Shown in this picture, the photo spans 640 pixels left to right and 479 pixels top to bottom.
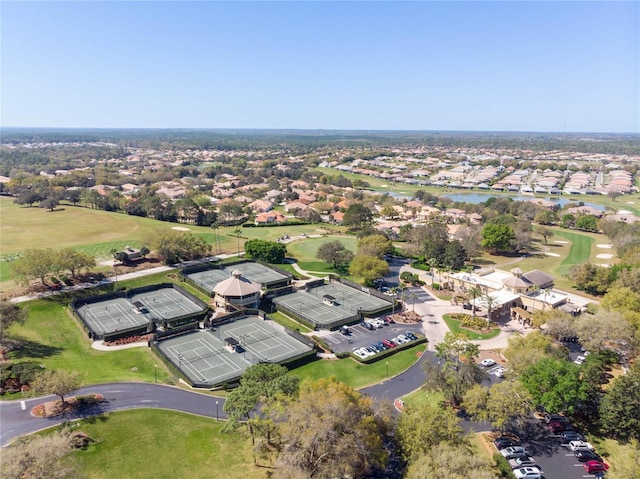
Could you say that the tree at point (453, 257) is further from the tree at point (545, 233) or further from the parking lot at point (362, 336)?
the tree at point (545, 233)

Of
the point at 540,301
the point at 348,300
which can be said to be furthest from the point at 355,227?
the point at 540,301

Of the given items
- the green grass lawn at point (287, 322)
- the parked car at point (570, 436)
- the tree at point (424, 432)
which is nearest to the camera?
the tree at point (424, 432)

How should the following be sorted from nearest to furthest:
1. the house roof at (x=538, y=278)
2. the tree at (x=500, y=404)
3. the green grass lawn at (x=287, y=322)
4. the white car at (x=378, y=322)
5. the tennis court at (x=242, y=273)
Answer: the tree at (x=500, y=404) → the green grass lawn at (x=287, y=322) → the white car at (x=378, y=322) → the house roof at (x=538, y=278) → the tennis court at (x=242, y=273)

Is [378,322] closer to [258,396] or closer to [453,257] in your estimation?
[453,257]

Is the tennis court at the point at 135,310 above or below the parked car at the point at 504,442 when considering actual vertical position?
below

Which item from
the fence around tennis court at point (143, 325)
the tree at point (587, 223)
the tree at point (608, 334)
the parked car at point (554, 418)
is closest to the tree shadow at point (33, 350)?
the fence around tennis court at point (143, 325)

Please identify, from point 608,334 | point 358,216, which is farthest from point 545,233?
point 608,334

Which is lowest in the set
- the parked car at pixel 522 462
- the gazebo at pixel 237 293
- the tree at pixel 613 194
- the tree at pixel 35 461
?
the parked car at pixel 522 462

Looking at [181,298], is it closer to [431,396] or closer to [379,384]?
[379,384]
